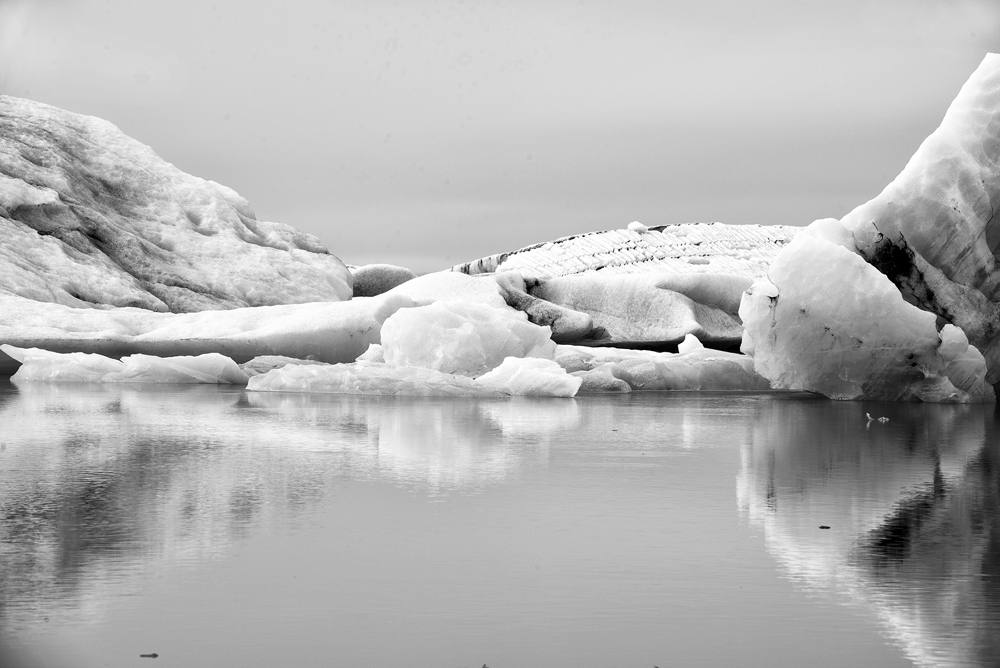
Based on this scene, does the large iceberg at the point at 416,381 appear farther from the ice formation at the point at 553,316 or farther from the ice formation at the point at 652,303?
the ice formation at the point at 652,303

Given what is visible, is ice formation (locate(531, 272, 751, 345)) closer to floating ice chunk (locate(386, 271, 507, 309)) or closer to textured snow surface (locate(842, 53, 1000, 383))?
floating ice chunk (locate(386, 271, 507, 309))

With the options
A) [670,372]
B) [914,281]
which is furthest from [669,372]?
[914,281]

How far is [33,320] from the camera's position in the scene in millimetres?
14797

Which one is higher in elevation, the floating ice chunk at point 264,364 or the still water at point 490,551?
the floating ice chunk at point 264,364

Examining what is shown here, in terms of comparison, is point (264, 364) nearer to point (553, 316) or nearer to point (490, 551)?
point (553, 316)

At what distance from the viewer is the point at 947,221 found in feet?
35.6

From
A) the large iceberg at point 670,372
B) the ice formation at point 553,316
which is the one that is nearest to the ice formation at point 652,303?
the ice formation at point 553,316

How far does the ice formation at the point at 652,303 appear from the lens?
1872 cm

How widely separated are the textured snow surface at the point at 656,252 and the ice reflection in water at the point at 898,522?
45.6 ft

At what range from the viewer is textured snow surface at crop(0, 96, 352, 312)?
1814 cm

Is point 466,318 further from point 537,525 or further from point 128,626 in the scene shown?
point 128,626

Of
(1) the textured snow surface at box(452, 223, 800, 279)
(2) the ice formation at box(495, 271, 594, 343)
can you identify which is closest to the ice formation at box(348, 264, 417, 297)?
(1) the textured snow surface at box(452, 223, 800, 279)

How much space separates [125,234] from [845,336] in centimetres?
1365

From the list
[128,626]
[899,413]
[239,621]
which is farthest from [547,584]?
[899,413]
